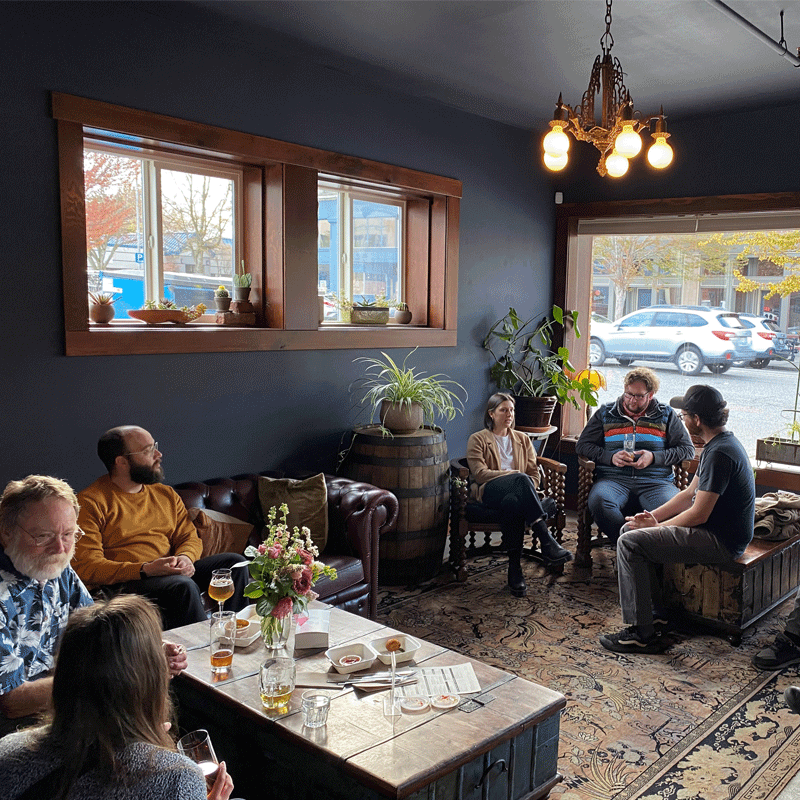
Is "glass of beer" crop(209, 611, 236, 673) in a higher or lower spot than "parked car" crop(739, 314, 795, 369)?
lower

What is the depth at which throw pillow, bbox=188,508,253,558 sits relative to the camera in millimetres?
3645

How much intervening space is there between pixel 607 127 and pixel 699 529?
6.27ft

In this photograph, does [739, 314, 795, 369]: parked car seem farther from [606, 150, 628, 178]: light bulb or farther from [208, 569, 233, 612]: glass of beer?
[208, 569, 233, 612]: glass of beer

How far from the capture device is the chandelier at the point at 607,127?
2.99m

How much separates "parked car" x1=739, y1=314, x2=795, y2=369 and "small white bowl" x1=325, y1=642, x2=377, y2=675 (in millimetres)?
4168

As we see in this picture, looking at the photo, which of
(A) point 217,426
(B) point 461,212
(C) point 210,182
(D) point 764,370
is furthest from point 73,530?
(D) point 764,370

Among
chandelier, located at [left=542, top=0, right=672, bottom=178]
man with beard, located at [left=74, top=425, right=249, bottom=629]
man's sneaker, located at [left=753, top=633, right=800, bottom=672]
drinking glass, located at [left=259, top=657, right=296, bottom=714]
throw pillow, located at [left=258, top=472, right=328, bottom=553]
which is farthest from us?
throw pillow, located at [left=258, top=472, right=328, bottom=553]

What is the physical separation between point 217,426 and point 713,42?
3.14 metres

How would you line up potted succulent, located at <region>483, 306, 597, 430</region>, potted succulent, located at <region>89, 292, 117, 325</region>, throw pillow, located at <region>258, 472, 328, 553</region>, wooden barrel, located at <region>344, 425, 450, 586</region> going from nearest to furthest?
potted succulent, located at <region>89, 292, 117, 325</region>, throw pillow, located at <region>258, 472, 328, 553</region>, wooden barrel, located at <region>344, 425, 450, 586</region>, potted succulent, located at <region>483, 306, 597, 430</region>

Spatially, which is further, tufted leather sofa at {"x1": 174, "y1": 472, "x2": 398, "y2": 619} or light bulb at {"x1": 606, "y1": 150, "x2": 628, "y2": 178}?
tufted leather sofa at {"x1": 174, "y1": 472, "x2": 398, "y2": 619}

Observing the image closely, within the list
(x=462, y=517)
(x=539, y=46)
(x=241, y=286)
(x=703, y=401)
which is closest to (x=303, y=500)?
(x=462, y=517)

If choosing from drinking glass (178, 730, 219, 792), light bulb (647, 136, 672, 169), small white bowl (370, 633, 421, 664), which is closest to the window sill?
small white bowl (370, 633, 421, 664)

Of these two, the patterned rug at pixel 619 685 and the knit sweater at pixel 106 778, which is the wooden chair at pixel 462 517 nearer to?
the patterned rug at pixel 619 685

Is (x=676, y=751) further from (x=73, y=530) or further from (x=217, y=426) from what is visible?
(x=217, y=426)
